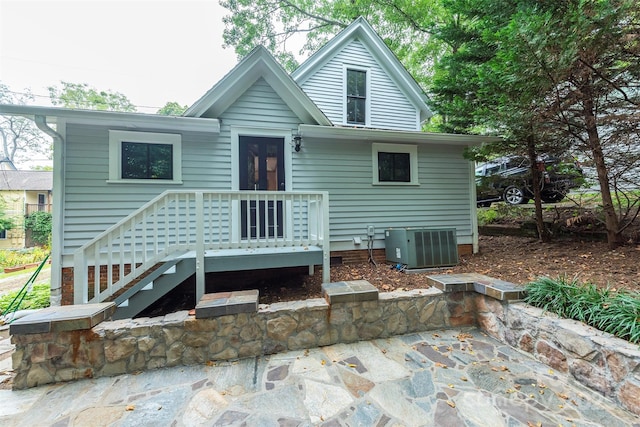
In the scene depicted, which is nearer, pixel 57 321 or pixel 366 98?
pixel 57 321

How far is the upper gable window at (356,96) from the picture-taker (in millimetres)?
7395

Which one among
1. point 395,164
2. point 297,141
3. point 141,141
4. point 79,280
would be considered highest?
point 297,141

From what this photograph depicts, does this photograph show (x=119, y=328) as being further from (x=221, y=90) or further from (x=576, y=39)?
(x=576, y=39)

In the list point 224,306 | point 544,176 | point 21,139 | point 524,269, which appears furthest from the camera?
point 21,139

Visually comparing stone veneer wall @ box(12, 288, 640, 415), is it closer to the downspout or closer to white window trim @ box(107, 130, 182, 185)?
the downspout

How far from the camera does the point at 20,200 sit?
664 inches

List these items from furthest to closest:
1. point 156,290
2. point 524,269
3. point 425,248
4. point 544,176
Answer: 1. point 544,176
2. point 425,248
3. point 524,269
4. point 156,290

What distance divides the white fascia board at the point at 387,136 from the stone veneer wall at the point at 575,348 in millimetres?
3742

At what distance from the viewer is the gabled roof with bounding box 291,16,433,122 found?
23.0ft

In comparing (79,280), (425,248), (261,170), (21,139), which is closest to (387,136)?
(425,248)

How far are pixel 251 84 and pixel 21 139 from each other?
30.7 meters

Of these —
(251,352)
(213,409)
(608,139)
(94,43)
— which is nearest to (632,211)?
(608,139)

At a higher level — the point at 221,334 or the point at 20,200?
the point at 20,200

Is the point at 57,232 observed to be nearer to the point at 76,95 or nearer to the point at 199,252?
the point at 199,252
